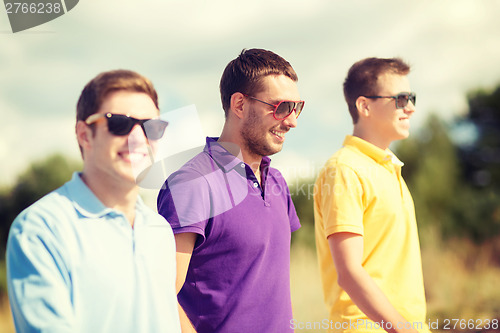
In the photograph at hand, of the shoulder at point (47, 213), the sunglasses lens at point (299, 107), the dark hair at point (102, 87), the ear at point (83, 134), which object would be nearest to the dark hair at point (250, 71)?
the sunglasses lens at point (299, 107)

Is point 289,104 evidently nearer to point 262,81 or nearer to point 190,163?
point 262,81

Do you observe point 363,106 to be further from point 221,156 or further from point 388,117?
point 221,156

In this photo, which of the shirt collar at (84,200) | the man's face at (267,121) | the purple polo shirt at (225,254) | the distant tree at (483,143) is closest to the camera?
the shirt collar at (84,200)

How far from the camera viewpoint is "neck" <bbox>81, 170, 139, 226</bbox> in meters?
2.11

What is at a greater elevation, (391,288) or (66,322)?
(66,322)

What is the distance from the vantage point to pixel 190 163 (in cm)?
286

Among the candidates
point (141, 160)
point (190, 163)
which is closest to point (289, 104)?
point (190, 163)

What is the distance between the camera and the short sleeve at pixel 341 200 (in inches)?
127

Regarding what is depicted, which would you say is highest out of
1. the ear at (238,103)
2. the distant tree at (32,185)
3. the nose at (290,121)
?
the ear at (238,103)

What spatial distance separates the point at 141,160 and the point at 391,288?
1893 mm

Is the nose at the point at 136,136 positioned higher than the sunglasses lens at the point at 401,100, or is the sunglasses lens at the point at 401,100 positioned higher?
the nose at the point at 136,136

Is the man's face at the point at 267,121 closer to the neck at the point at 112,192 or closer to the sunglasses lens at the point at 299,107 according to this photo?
the sunglasses lens at the point at 299,107

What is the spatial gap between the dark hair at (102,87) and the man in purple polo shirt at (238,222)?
28.0 inches

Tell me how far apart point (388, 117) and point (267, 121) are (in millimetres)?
1081
